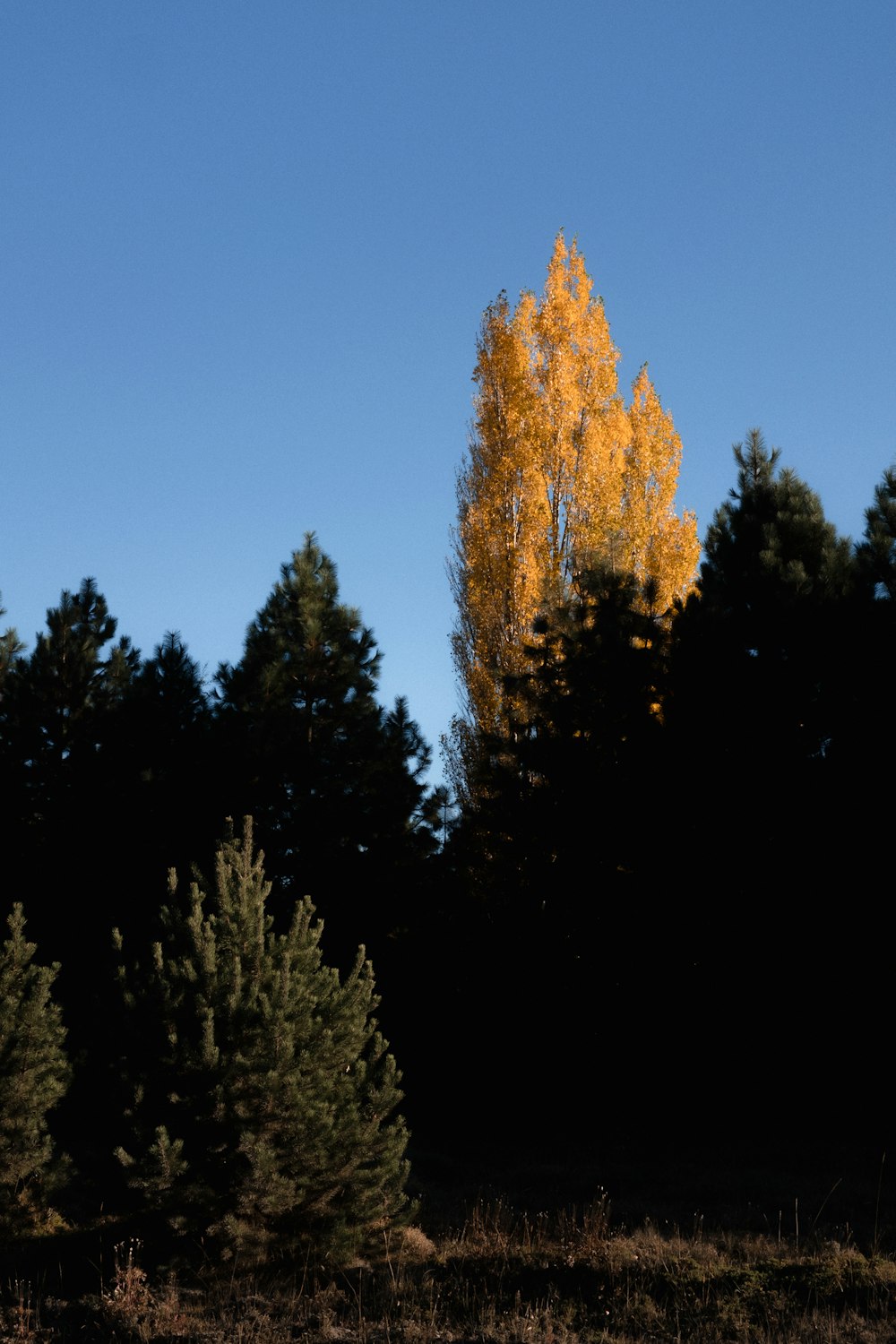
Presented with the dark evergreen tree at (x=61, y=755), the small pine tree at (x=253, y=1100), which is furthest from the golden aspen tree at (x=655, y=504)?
the small pine tree at (x=253, y=1100)

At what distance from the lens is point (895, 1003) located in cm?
1428

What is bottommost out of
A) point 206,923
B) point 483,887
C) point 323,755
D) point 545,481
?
point 206,923

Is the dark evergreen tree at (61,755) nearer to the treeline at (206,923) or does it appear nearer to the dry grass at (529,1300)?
the treeline at (206,923)

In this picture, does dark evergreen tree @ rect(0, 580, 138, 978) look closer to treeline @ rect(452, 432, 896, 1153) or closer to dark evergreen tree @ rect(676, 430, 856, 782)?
treeline @ rect(452, 432, 896, 1153)

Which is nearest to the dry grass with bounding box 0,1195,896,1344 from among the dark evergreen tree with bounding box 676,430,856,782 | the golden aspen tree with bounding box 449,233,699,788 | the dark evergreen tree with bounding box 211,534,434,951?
the dark evergreen tree with bounding box 676,430,856,782

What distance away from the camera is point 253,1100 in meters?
9.18

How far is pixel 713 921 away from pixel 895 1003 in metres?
2.44

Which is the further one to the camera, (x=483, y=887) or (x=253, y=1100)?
(x=483, y=887)

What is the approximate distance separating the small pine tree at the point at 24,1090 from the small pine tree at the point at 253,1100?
1615mm

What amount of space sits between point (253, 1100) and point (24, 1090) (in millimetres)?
2765

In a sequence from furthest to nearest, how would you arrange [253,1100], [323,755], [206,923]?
[323,755] → [206,923] → [253,1100]

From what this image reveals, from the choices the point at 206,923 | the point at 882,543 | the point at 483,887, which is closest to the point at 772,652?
the point at 882,543

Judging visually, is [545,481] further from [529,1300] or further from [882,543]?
[529,1300]

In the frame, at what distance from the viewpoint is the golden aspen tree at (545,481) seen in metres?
22.1
